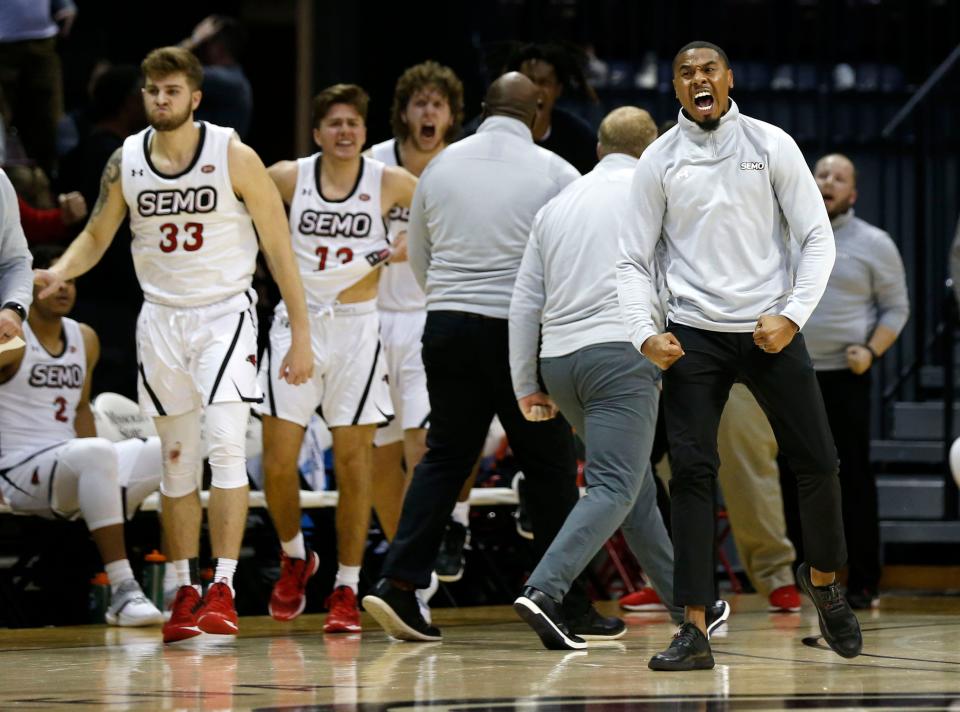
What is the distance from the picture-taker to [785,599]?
7.26m

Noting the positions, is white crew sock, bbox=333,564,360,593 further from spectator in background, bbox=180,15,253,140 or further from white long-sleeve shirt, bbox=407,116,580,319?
spectator in background, bbox=180,15,253,140

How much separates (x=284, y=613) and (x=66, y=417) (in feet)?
4.75

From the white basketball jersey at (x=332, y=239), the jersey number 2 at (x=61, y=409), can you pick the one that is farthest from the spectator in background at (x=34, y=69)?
A: the white basketball jersey at (x=332, y=239)

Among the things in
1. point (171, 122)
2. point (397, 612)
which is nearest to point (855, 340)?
point (397, 612)

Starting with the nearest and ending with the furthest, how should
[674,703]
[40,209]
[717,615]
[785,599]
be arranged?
[674,703] → [717,615] → [785,599] → [40,209]

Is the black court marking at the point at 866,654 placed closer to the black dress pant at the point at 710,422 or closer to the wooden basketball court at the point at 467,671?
the wooden basketball court at the point at 467,671

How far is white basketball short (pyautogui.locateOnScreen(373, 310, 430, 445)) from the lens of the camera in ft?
22.8

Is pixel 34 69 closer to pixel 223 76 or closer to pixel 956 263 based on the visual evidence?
pixel 223 76

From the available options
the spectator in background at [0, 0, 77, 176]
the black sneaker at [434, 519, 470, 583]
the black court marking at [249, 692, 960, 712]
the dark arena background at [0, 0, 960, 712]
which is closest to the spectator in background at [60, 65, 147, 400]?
the dark arena background at [0, 0, 960, 712]

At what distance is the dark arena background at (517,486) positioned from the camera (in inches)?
182

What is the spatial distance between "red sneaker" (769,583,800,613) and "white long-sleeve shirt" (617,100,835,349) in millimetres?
2598

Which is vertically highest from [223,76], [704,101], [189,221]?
[223,76]

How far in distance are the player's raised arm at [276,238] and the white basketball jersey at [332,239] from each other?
50cm

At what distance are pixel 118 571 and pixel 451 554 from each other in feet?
4.35
